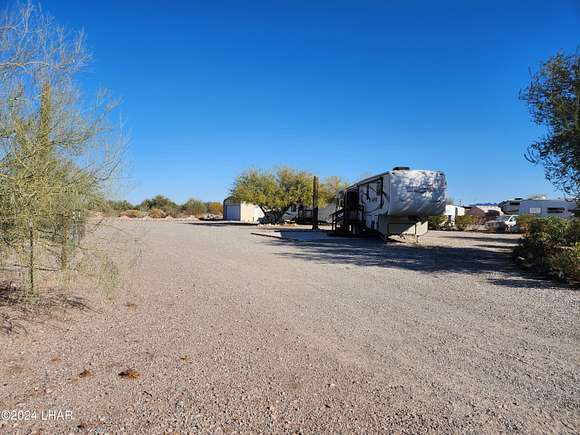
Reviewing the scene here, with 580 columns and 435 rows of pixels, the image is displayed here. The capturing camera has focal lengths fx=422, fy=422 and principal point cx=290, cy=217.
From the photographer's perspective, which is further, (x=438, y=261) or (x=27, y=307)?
(x=438, y=261)

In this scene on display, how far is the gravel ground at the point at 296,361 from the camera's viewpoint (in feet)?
9.73

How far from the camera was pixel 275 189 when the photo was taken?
119 feet

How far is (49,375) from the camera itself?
357 cm

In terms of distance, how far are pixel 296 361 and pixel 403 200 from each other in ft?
47.3

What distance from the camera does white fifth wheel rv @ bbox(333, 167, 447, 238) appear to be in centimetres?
1745

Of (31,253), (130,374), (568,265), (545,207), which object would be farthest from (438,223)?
(130,374)

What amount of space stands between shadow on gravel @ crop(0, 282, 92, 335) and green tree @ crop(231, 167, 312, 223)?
30.0 metres

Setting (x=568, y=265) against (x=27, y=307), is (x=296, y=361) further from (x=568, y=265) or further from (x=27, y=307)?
(x=568, y=265)

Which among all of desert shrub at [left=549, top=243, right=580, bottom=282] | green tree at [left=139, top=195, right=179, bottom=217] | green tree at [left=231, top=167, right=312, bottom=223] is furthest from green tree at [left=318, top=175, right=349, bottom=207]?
desert shrub at [left=549, top=243, right=580, bottom=282]

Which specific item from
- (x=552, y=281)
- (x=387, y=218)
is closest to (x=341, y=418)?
(x=552, y=281)

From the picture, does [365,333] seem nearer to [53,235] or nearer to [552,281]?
[53,235]

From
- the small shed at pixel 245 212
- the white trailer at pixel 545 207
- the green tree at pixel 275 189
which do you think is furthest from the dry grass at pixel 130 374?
the white trailer at pixel 545 207

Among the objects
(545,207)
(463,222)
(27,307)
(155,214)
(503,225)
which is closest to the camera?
(27,307)

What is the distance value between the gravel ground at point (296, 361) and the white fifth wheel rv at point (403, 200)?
10.1 meters
